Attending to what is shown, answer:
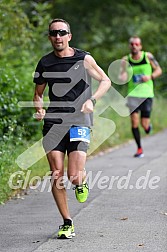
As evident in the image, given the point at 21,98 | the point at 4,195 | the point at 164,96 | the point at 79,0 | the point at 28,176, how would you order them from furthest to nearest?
the point at 79,0, the point at 164,96, the point at 21,98, the point at 28,176, the point at 4,195

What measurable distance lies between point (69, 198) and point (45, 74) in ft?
8.85

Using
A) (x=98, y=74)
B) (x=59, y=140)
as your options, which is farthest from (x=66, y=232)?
(x=98, y=74)

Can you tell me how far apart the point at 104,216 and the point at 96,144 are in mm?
7360

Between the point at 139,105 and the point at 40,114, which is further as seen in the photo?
the point at 139,105

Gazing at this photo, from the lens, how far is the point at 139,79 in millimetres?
14336

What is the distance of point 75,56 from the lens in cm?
753

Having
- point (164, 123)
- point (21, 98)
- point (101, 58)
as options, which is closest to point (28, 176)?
point (21, 98)

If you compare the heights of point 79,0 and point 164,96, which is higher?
Result: point 79,0

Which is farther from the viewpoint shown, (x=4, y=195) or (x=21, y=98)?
(x=21, y=98)

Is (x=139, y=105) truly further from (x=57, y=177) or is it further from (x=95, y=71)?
(x=57, y=177)

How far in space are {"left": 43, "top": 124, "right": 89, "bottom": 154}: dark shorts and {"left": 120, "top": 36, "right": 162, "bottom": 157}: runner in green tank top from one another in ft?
22.2

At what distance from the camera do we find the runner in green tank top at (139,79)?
46.6ft

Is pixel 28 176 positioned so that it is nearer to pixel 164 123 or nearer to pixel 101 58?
pixel 164 123

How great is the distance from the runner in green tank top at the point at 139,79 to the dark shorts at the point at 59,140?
677 centimetres
